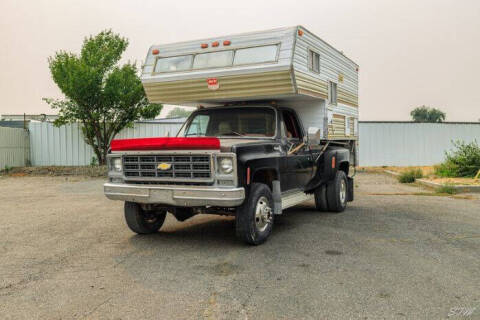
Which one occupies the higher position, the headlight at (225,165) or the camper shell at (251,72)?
the camper shell at (251,72)

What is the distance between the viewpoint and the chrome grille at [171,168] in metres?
5.78

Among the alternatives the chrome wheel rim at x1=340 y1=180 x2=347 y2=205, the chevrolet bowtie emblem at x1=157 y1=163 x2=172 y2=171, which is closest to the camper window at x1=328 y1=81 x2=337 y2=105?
the chrome wheel rim at x1=340 y1=180 x2=347 y2=205

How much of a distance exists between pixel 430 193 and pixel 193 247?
28.0 ft

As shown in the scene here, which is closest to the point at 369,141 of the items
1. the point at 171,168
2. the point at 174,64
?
Result: the point at 174,64

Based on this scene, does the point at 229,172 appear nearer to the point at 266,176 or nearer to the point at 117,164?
the point at 266,176

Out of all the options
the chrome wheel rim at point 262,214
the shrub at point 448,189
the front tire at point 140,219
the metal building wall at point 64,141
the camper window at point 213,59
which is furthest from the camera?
the metal building wall at point 64,141

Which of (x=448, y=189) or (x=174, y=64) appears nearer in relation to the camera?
(x=174, y=64)

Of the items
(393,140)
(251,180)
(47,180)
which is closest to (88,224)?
(251,180)

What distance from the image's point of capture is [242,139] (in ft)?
22.2

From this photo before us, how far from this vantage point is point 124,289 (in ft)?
14.5

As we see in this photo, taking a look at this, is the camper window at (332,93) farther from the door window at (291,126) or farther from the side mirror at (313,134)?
the side mirror at (313,134)

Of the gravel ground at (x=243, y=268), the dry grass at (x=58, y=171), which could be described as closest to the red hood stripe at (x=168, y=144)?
the gravel ground at (x=243, y=268)

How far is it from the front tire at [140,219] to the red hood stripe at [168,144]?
961mm

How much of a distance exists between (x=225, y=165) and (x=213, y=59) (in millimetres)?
2746
